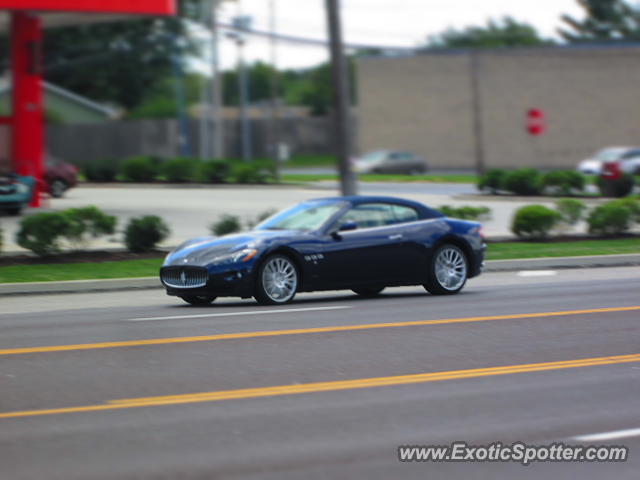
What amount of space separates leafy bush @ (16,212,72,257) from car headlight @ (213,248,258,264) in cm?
696

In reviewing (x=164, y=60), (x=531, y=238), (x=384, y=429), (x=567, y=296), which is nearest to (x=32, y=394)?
(x=384, y=429)

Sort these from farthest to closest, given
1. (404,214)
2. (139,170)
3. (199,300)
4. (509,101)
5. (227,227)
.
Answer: (509,101)
(139,170)
(227,227)
(404,214)
(199,300)

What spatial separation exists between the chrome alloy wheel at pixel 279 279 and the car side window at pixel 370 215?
108 centimetres

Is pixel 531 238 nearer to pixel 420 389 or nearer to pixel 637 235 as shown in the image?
pixel 637 235

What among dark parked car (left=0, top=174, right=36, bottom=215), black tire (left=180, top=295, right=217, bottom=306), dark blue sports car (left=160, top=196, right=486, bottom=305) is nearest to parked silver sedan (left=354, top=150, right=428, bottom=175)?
dark parked car (left=0, top=174, right=36, bottom=215)

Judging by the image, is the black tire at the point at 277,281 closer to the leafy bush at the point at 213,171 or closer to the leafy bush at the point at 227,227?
the leafy bush at the point at 227,227

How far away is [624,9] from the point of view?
121312 millimetres

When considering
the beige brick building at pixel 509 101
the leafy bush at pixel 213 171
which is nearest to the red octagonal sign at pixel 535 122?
the beige brick building at pixel 509 101

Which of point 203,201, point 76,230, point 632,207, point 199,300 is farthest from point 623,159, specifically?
point 199,300

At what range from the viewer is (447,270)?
599 inches

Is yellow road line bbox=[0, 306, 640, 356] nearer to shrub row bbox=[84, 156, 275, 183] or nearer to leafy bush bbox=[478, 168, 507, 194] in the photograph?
leafy bush bbox=[478, 168, 507, 194]

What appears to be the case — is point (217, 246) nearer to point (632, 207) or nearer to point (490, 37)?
point (632, 207)

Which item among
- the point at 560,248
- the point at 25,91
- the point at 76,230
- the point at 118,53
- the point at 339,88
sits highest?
the point at 118,53

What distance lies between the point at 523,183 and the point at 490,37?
282 feet
